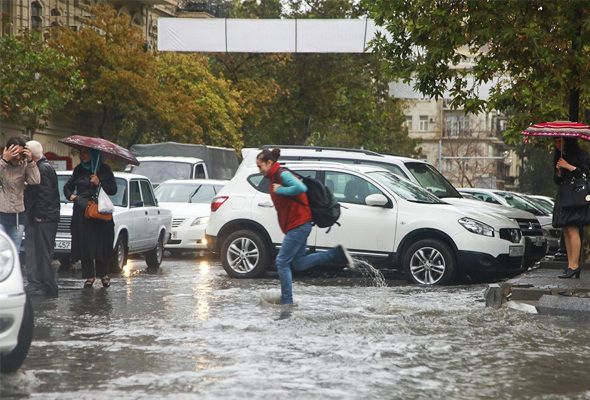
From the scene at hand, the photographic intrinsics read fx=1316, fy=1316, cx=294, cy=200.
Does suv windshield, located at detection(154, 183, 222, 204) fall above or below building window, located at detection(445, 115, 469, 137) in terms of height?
below

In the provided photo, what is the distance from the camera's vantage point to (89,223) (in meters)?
16.3

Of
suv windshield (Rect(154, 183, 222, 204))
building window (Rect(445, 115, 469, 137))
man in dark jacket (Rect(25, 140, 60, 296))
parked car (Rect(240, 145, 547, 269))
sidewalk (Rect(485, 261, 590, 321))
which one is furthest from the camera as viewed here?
building window (Rect(445, 115, 469, 137))

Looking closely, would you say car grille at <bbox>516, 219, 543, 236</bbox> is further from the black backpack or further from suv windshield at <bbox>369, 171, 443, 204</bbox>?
the black backpack

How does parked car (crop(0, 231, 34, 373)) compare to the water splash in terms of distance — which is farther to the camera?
the water splash

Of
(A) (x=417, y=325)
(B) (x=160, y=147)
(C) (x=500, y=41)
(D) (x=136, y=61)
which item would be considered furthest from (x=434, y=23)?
(D) (x=136, y=61)

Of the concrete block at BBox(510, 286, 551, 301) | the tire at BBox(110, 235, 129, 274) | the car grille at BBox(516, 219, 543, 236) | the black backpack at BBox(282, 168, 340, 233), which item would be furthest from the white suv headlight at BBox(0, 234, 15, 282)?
the car grille at BBox(516, 219, 543, 236)

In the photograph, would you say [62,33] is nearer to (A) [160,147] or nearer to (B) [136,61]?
(B) [136,61]

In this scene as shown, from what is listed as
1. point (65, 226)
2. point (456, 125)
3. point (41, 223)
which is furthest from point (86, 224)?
point (456, 125)

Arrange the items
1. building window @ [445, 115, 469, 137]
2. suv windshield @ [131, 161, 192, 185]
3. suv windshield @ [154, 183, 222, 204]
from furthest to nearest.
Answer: building window @ [445, 115, 469, 137] → suv windshield @ [131, 161, 192, 185] → suv windshield @ [154, 183, 222, 204]

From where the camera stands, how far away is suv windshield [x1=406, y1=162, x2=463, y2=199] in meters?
21.9

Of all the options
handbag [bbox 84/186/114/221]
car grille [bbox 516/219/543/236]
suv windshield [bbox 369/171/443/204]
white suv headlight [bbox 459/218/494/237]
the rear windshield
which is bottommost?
car grille [bbox 516/219/543/236]

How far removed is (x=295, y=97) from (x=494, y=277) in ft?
124

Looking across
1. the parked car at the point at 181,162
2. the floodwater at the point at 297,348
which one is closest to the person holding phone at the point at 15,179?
the floodwater at the point at 297,348

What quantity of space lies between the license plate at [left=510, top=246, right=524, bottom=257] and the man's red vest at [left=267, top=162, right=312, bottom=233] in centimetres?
517
